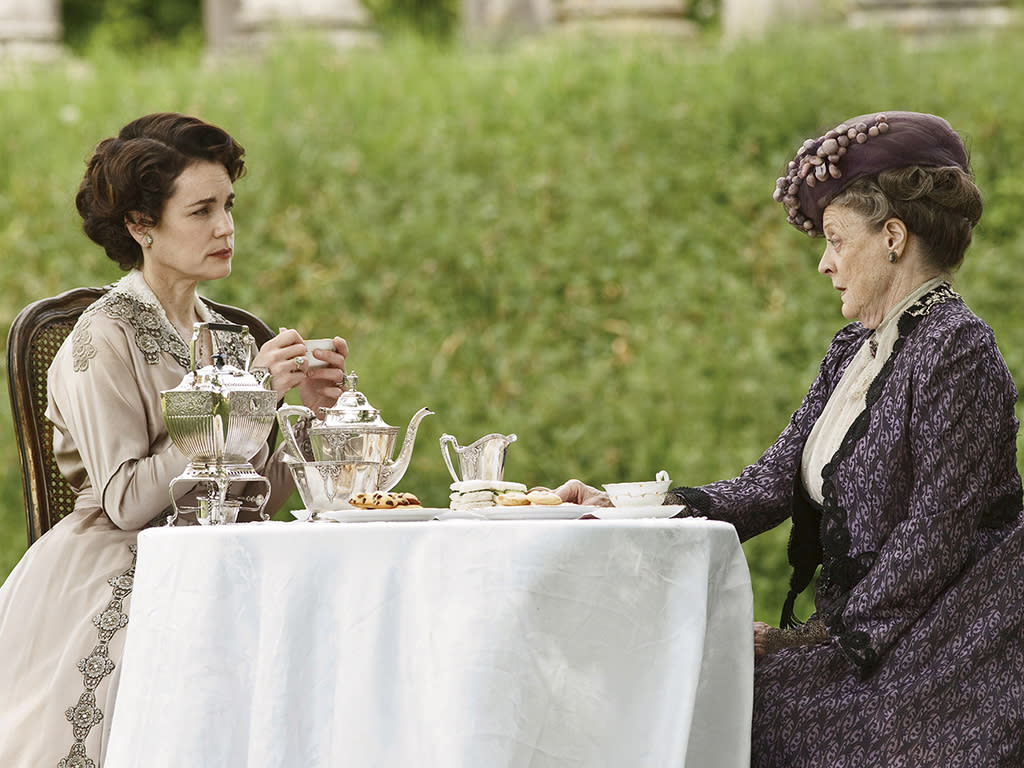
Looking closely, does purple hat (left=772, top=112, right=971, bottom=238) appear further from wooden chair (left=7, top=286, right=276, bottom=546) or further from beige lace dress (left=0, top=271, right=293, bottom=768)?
wooden chair (left=7, top=286, right=276, bottom=546)

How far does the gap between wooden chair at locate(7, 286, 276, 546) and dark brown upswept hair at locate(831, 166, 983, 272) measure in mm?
1690

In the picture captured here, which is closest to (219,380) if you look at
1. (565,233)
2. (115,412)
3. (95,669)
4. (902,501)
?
(115,412)

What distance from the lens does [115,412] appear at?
10.2 feet

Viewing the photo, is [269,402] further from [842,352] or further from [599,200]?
[599,200]

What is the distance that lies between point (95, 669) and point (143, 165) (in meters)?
1.02

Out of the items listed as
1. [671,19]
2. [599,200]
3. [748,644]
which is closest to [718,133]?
[599,200]

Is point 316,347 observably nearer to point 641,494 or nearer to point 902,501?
→ point 641,494

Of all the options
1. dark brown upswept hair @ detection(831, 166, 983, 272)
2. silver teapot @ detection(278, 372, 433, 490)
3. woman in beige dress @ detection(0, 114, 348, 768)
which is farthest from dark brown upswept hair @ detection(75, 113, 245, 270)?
dark brown upswept hair @ detection(831, 166, 983, 272)

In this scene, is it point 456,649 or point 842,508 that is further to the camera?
point 842,508

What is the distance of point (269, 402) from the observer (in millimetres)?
2889

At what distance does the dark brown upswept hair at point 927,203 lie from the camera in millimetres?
2945

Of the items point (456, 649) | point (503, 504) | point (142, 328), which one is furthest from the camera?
point (142, 328)

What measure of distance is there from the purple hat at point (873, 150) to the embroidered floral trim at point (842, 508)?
245mm

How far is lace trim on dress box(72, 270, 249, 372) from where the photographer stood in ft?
10.6
